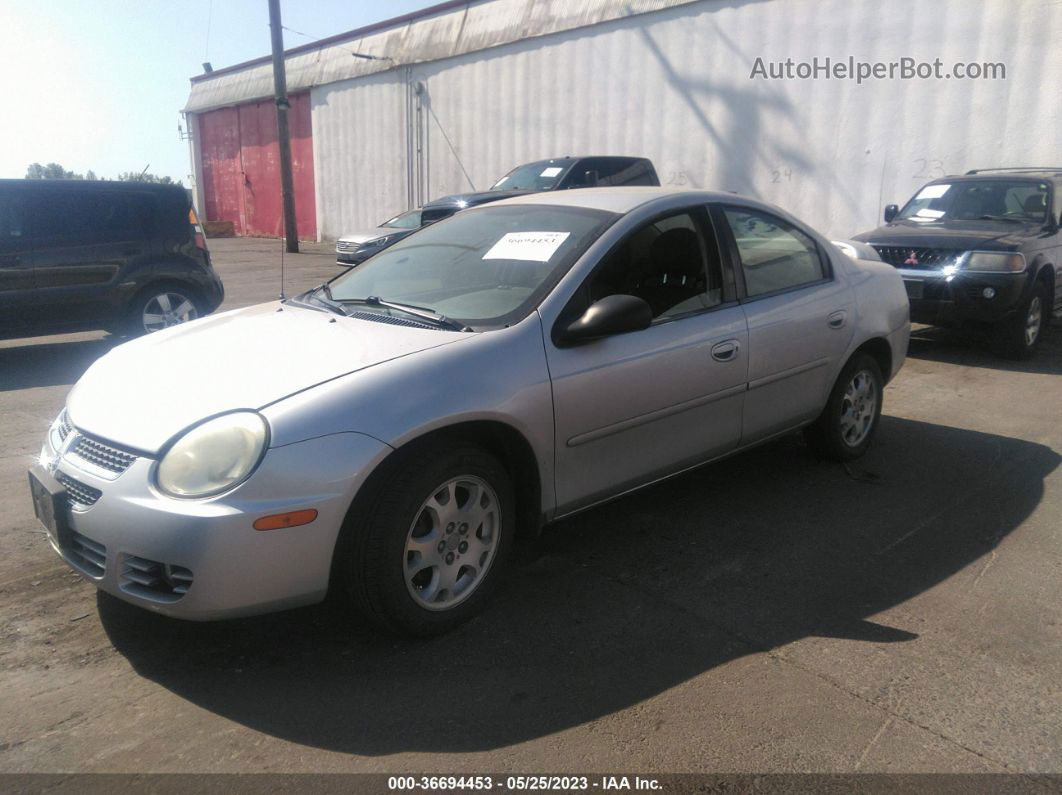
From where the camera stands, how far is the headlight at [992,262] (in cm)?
774

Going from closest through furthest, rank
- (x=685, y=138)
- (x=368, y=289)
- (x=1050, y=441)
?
(x=368, y=289)
(x=1050, y=441)
(x=685, y=138)

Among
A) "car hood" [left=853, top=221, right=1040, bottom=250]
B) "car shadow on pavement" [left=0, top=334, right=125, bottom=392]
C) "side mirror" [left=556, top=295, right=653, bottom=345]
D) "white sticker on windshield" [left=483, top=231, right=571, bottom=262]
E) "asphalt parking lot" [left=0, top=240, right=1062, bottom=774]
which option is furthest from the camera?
"car hood" [left=853, top=221, right=1040, bottom=250]

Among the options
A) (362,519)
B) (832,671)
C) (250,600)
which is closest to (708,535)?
(832,671)

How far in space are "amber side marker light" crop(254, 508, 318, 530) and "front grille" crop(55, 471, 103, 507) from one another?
1.87 feet

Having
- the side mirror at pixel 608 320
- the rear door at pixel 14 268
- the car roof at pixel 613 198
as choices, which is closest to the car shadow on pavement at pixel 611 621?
the side mirror at pixel 608 320

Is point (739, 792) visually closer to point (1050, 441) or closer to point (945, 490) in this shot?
point (945, 490)

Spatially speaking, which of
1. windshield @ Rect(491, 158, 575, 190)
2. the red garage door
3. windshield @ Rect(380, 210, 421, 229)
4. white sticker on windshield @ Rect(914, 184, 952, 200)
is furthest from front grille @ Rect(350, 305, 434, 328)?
the red garage door

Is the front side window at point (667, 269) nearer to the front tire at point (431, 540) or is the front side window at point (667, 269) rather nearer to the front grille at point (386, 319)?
the front grille at point (386, 319)

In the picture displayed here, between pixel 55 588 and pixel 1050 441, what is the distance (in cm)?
554

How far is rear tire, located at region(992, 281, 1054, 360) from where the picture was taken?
7859 millimetres

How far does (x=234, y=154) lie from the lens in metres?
27.9

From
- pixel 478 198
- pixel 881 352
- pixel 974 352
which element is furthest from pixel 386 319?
pixel 478 198

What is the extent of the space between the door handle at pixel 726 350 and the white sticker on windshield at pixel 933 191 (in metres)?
6.45

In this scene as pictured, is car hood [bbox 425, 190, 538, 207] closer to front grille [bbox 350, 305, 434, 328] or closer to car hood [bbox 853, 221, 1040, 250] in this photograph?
car hood [bbox 853, 221, 1040, 250]
